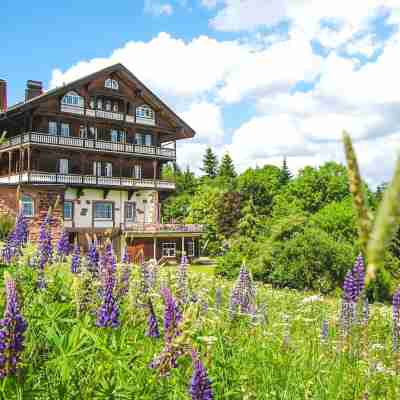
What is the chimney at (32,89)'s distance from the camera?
37656mm

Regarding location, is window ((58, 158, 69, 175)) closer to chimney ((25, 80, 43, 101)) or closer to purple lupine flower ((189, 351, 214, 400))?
chimney ((25, 80, 43, 101))

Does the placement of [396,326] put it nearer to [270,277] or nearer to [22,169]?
[270,277]

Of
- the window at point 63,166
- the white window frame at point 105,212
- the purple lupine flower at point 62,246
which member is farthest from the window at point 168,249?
the purple lupine flower at point 62,246

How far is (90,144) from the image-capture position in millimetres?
36312

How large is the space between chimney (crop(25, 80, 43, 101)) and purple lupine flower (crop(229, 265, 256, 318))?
35854 mm

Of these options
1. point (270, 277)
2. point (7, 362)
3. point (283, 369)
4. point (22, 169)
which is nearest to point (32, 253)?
point (283, 369)

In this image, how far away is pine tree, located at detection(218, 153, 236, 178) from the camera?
→ 2827 inches

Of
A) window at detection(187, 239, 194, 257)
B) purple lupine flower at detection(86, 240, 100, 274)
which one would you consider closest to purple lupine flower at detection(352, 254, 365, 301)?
purple lupine flower at detection(86, 240, 100, 274)

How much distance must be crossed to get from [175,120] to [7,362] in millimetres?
39084

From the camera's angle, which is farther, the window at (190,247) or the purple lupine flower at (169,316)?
the window at (190,247)

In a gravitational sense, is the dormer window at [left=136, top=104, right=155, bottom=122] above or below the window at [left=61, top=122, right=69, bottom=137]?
above

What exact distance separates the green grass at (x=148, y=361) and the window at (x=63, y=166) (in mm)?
32114

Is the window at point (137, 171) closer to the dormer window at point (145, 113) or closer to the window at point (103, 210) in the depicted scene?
the window at point (103, 210)

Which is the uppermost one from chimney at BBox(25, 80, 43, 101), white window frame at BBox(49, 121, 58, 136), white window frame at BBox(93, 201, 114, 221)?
chimney at BBox(25, 80, 43, 101)
